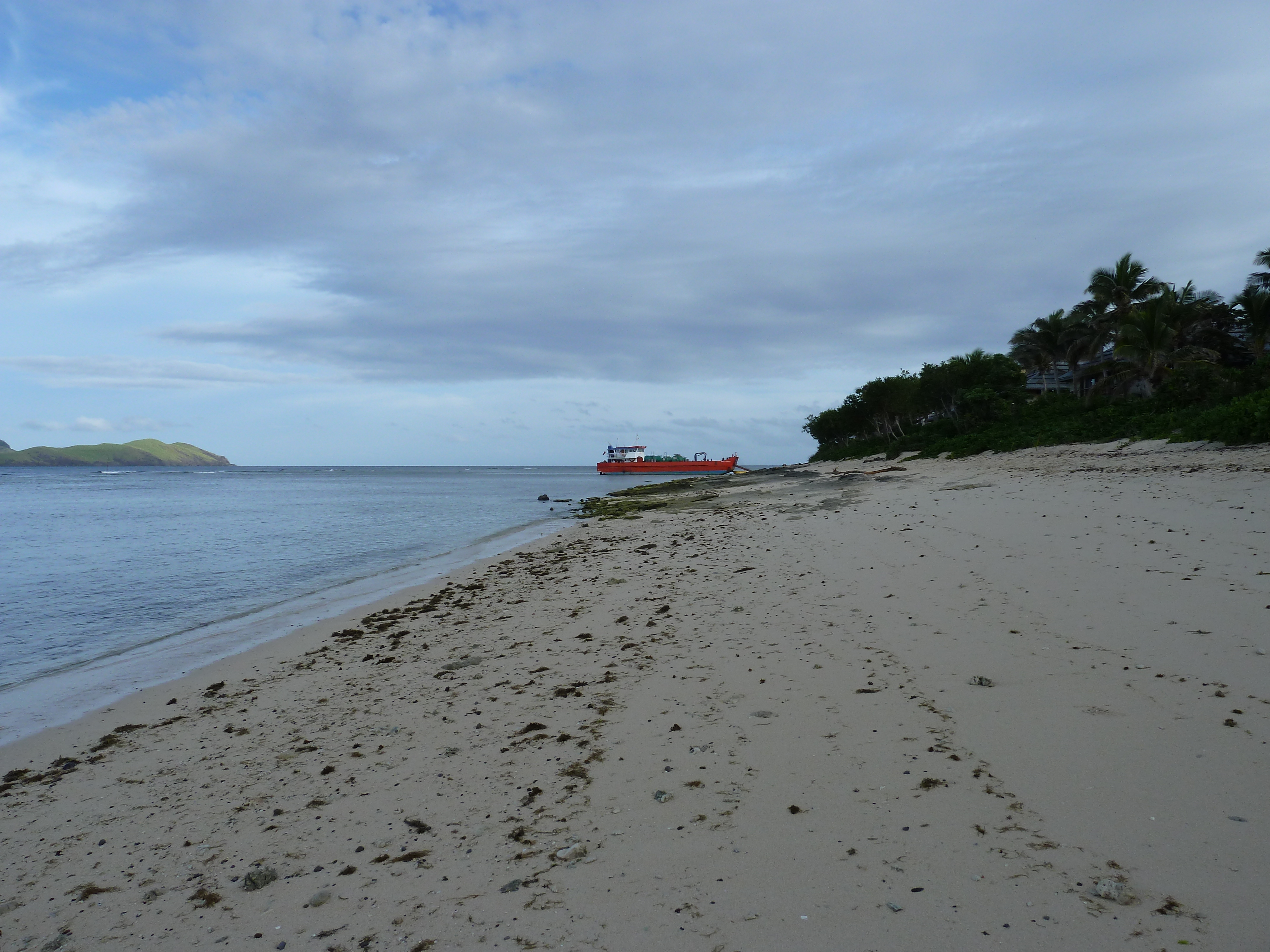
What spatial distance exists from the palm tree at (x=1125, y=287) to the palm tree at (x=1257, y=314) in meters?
5.66

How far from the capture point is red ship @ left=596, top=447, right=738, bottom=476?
338ft

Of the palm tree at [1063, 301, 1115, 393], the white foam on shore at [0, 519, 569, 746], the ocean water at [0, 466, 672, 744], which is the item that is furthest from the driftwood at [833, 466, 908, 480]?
the white foam on shore at [0, 519, 569, 746]

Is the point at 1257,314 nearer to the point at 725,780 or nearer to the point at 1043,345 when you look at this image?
the point at 1043,345

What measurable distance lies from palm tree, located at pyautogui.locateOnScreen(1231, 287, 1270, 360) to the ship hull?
5955cm

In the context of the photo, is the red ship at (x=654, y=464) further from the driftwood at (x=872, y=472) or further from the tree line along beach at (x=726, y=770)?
the tree line along beach at (x=726, y=770)

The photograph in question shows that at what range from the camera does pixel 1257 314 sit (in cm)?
3884

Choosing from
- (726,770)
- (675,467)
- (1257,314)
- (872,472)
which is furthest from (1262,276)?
(675,467)

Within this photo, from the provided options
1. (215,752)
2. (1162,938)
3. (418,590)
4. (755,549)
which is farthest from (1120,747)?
(418,590)

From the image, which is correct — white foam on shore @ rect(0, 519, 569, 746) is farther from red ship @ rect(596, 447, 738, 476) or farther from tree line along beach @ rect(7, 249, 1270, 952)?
red ship @ rect(596, 447, 738, 476)

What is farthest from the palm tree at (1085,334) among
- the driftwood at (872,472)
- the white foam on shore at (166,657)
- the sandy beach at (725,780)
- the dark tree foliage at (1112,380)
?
the white foam on shore at (166,657)

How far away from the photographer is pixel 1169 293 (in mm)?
41438

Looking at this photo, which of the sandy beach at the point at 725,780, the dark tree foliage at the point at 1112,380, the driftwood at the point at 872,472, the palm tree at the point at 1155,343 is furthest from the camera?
the palm tree at the point at 1155,343

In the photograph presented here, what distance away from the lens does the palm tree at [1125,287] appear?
149 ft

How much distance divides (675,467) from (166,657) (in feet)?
324
